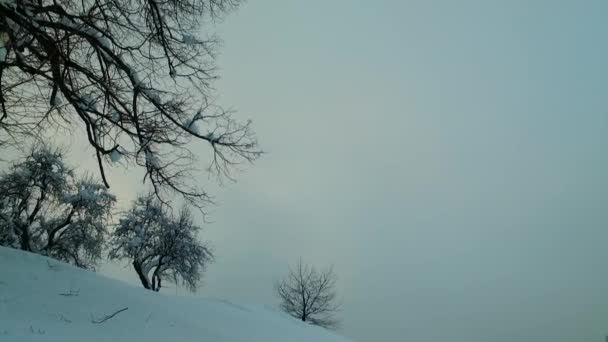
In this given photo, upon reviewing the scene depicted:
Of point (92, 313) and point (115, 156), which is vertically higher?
point (115, 156)

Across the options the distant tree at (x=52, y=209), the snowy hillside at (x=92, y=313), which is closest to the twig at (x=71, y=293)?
the snowy hillside at (x=92, y=313)

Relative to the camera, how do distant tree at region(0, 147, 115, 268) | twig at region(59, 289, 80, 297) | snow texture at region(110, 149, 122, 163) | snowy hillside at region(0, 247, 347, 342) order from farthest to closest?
distant tree at region(0, 147, 115, 268) < snow texture at region(110, 149, 122, 163) < twig at region(59, 289, 80, 297) < snowy hillside at region(0, 247, 347, 342)

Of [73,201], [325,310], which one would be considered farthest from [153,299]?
[325,310]

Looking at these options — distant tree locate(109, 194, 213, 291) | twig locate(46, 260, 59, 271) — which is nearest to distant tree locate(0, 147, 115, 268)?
distant tree locate(109, 194, 213, 291)

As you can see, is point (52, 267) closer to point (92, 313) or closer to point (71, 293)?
point (71, 293)

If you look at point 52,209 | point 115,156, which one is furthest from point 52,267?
point 52,209

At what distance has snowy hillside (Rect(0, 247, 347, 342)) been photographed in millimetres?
5184

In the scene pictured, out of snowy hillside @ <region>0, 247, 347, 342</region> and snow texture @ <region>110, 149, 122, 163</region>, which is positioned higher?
snow texture @ <region>110, 149, 122, 163</region>

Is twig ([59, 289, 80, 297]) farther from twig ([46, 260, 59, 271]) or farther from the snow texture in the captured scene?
the snow texture

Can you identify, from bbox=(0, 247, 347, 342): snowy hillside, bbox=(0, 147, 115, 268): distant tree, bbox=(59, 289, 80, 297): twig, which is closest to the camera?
bbox=(0, 247, 347, 342): snowy hillside

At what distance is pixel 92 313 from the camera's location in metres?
5.83

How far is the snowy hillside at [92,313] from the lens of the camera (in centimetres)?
518

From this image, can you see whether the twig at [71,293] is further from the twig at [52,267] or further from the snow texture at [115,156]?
the snow texture at [115,156]

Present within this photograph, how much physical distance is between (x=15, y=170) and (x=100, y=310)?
64.9ft
